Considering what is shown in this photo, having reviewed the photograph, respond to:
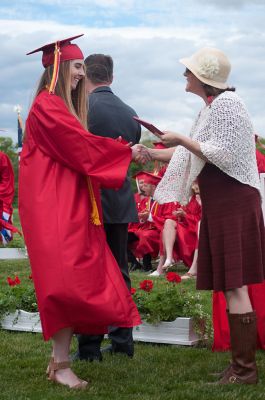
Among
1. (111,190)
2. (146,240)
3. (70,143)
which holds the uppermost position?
(70,143)

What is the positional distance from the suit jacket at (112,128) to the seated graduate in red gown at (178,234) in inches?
222

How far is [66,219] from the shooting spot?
466 centimetres

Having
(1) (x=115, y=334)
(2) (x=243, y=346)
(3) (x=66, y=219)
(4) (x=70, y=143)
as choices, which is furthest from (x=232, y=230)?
(1) (x=115, y=334)

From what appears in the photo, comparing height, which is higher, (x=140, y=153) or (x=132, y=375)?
(x=140, y=153)

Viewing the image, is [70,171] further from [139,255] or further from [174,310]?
[139,255]

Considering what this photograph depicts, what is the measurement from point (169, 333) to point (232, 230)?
5.68 ft

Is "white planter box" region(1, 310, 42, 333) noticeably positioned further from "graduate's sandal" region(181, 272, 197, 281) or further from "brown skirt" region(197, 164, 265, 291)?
"graduate's sandal" region(181, 272, 197, 281)

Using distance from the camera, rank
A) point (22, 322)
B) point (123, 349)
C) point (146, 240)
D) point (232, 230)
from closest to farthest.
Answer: point (232, 230) < point (123, 349) < point (22, 322) < point (146, 240)

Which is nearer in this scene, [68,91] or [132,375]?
[68,91]

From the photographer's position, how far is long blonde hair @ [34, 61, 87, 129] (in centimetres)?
489

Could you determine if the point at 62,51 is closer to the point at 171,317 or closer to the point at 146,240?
the point at 171,317

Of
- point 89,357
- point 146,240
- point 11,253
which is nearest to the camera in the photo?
point 89,357

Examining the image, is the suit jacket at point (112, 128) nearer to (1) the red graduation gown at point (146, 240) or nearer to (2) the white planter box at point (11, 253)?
(1) the red graduation gown at point (146, 240)

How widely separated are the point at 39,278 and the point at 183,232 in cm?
716
